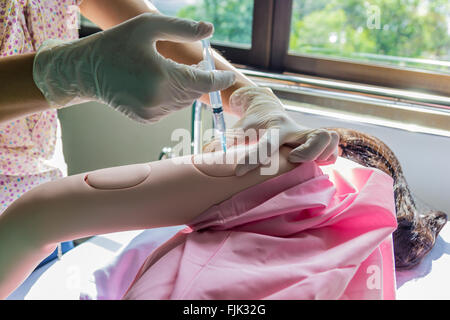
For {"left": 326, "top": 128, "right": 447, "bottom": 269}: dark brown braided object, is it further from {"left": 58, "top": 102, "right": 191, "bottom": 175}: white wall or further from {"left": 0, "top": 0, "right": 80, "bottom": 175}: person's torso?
{"left": 58, "top": 102, "right": 191, "bottom": 175}: white wall

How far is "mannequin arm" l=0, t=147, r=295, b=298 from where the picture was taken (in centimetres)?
88

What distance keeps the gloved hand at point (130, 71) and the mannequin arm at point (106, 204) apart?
16 centimetres

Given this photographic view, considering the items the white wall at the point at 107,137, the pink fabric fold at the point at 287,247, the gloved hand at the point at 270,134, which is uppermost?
the gloved hand at the point at 270,134

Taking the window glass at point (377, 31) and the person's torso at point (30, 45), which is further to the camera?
the window glass at point (377, 31)

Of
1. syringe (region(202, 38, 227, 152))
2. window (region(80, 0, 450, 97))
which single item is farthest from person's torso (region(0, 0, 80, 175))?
window (region(80, 0, 450, 97))

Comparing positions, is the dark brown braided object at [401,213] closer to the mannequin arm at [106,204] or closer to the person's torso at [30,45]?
the mannequin arm at [106,204]

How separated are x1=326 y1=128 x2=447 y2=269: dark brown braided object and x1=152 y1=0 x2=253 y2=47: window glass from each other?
1.12 meters

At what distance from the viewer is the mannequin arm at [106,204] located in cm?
88

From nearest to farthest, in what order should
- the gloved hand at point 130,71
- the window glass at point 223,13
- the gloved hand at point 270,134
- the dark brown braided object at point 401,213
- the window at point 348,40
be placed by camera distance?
1. the gloved hand at point 130,71
2. the gloved hand at point 270,134
3. the dark brown braided object at point 401,213
4. the window at point 348,40
5. the window glass at point 223,13

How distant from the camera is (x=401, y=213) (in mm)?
1099

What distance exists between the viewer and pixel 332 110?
1660mm

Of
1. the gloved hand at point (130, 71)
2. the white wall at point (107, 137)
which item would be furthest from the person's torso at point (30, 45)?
the white wall at point (107, 137)
